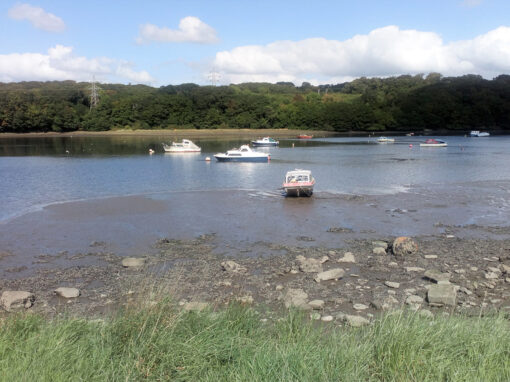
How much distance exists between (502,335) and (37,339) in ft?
25.3

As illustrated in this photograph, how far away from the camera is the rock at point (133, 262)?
15.5 m

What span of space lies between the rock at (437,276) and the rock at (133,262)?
9430 millimetres

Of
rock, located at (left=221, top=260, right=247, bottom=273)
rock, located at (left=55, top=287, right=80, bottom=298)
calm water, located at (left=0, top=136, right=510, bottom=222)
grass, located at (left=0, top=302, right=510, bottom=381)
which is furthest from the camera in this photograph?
calm water, located at (left=0, top=136, right=510, bottom=222)

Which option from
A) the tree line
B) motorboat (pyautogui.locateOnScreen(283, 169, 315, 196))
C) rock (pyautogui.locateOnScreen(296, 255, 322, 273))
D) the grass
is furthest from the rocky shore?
the tree line

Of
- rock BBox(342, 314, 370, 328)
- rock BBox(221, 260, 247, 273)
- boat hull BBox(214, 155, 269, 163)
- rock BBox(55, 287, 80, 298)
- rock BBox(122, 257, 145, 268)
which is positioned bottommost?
rock BBox(55, 287, 80, 298)

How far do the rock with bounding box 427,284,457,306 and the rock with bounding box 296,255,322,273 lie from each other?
145 inches

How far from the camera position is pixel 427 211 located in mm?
24938

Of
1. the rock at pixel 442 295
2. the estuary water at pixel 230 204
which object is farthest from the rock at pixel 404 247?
the rock at pixel 442 295

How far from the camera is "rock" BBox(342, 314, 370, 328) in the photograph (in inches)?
402

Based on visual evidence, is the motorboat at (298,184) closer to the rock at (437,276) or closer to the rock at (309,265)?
the rock at (309,265)

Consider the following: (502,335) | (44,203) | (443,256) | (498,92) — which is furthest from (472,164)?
(498,92)

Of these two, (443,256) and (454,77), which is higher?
(454,77)

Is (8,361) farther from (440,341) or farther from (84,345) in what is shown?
(440,341)

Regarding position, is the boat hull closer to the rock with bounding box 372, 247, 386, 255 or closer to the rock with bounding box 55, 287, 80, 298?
the rock with bounding box 372, 247, 386, 255
